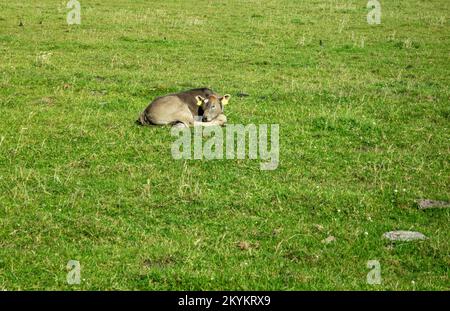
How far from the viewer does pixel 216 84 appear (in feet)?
67.6

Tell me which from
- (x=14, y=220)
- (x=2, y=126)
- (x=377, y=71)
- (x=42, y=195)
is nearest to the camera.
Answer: (x=14, y=220)

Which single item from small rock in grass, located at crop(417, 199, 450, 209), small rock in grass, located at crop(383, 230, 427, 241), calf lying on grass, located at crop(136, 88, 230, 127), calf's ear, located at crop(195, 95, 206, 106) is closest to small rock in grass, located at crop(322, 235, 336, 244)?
small rock in grass, located at crop(383, 230, 427, 241)

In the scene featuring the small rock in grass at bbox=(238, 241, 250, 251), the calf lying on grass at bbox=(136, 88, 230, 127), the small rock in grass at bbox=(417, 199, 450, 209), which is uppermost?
the calf lying on grass at bbox=(136, 88, 230, 127)

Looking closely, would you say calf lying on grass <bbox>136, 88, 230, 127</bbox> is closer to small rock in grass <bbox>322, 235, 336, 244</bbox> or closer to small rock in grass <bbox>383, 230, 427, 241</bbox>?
small rock in grass <bbox>322, 235, 336, 244</bbox>

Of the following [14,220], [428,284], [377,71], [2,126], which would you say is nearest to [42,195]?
[14,220]

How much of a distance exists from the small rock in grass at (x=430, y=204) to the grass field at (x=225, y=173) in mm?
175

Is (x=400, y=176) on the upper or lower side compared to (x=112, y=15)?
lower

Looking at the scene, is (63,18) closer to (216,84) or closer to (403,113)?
(216,84)

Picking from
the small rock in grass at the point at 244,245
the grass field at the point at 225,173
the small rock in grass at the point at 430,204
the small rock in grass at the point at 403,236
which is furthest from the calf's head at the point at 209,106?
the small rock in grass at the point at 403,236

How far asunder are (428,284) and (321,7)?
32292mm

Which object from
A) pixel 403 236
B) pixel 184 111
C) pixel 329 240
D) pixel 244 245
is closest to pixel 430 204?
pixel 403 236

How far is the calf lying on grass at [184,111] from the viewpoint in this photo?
15.3m

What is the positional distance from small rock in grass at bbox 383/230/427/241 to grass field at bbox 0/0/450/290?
192mm

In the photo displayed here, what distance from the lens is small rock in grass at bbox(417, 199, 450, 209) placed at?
11.4 metres
